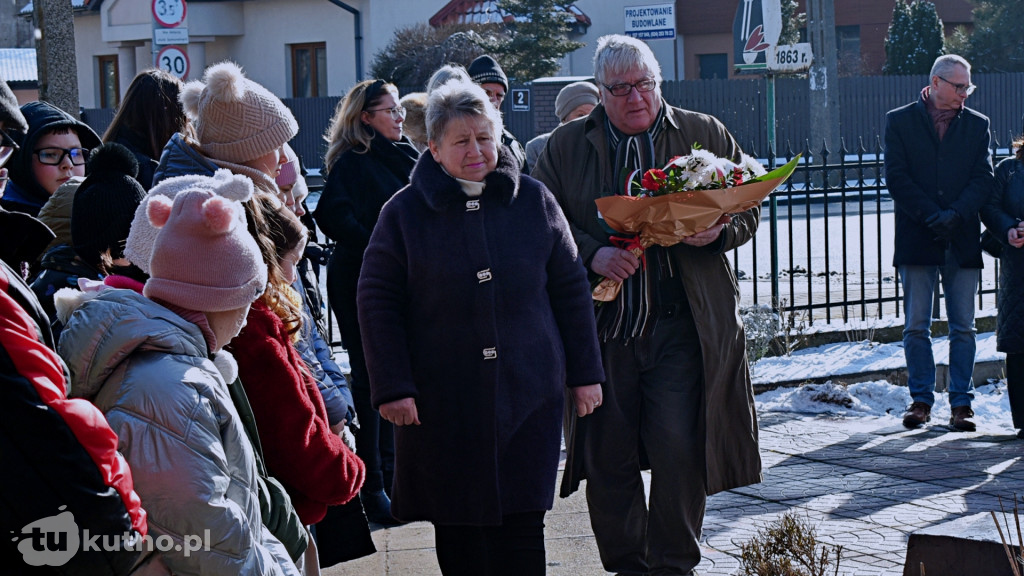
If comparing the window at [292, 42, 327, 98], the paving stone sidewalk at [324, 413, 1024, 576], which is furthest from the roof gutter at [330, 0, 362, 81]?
the paving stone sidewalk at [324, 413, 1024, 576]

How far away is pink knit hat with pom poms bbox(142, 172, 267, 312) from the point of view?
8.80ft

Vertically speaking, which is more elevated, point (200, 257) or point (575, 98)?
point (575, 98)

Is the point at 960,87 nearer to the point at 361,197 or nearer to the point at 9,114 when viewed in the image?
the point at 361,197

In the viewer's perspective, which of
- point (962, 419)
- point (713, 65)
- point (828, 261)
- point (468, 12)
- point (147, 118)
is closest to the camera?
point (147, 118)

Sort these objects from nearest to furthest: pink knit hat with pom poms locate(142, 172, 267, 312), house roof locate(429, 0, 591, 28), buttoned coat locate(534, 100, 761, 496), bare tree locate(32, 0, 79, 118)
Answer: pink knit hat with pom poms locate(142, 172, 267, 312), buttoned coat locate(534, 100, 761, 496), bare tree locate(32, 0, 79, 118), house roof locate(429, 0, 591, 28)

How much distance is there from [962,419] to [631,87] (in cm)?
362

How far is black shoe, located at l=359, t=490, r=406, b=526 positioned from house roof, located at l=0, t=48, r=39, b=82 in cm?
3382

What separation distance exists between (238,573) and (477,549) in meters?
1.56

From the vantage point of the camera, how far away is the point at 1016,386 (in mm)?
6910

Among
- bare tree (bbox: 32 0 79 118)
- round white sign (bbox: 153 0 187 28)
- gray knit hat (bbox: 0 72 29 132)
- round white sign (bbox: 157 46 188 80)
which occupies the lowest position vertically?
gray knit hat (bbox: 0 72 29 132)

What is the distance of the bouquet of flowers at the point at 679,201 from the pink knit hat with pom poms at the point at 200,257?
6.41 ft

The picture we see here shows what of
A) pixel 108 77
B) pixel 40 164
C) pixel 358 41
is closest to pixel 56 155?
pixel 40 164

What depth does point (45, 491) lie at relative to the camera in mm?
2064

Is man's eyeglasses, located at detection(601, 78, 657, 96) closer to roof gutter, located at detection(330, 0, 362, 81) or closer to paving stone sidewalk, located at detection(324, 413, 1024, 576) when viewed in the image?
paving stone sidewalk, located at detection(324, 413, 1024, 576)
